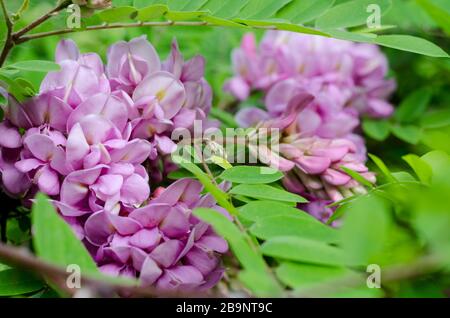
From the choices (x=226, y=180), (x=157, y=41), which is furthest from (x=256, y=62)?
(x=226, y=180)

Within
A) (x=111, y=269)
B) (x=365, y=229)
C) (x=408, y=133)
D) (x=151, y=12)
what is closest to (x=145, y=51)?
(x=151, y=12)

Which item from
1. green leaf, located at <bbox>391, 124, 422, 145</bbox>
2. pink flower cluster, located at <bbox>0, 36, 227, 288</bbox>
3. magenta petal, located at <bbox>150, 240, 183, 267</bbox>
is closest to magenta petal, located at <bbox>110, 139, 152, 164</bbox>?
pink flower cluster, located at <bbox>0, 36, 227, 288</bbox>

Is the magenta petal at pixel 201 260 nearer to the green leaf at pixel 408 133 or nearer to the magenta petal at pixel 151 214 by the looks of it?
the magenta petal at pixel 151 214

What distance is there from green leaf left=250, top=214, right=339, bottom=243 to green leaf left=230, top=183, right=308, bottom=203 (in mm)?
70

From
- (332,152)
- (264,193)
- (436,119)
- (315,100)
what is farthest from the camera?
(436,119)

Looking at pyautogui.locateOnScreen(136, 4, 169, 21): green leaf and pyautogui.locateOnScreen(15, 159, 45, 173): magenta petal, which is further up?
pyautogui.locateOnScreen(136, 4, 169, 21): green leaf

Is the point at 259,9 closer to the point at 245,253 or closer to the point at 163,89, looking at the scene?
the point at 163,89

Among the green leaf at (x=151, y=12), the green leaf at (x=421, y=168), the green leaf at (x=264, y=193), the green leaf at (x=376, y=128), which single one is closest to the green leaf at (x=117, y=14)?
the green leaf at (x=151, y=12)

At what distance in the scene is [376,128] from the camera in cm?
107

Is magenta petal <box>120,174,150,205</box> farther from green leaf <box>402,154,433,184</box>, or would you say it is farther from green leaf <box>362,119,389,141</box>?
green leaf <box>362,119,389,141</box>

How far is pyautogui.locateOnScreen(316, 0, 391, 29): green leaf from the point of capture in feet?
2.43

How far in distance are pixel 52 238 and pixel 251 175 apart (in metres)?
0.25

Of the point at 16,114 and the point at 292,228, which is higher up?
the point at 16,114

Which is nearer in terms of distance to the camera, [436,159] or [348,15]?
[436,159]
